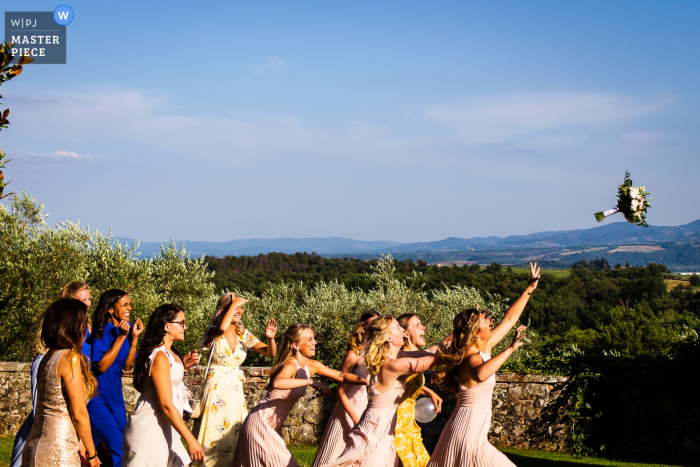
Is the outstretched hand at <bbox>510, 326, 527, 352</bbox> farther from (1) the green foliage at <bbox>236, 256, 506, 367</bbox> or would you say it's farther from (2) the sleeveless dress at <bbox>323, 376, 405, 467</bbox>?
(1) the green foliage at <bbox>236, 256, 506, 367</bbox>

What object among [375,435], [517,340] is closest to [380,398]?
[375,435]

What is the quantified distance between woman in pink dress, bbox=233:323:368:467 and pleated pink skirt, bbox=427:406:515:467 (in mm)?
940

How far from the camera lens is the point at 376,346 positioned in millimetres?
5898

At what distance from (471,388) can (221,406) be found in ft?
9.29

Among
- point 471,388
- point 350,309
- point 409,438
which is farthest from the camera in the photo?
point 350,309

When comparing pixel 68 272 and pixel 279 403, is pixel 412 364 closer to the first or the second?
pixel 279 403

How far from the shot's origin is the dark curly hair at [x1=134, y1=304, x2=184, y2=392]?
564cm

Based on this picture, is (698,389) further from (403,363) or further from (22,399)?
(22,399)

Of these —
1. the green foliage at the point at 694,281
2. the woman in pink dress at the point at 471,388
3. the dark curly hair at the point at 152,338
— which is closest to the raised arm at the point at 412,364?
the woman in pink dress at the point at 471,388

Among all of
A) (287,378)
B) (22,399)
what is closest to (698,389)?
(287,378)

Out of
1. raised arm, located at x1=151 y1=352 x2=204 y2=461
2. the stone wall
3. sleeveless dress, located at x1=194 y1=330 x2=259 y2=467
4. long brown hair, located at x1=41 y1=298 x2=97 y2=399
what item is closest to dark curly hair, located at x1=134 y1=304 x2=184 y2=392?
raised arm, located at x1=151 y1=352 x2=204 y2=461

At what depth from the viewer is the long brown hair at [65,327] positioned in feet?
14.7

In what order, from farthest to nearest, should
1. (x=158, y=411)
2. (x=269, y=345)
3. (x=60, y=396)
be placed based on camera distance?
1. (x=269, y=345)
2. (x=158, y=411)
3. (x=60, y=396)

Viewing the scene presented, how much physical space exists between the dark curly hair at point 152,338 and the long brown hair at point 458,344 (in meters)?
2.57
